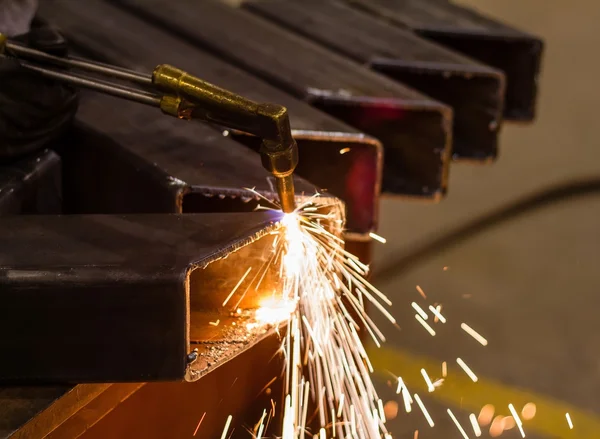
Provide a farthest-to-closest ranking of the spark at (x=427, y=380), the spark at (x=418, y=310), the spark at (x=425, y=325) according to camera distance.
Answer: the spark at (x=418, y=310), the spark at (x=425, y=325), the spark at (x=427, y=380)

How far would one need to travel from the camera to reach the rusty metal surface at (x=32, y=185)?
122 cm

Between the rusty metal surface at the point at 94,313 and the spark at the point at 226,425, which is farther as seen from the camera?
the spark at the point at 226,425

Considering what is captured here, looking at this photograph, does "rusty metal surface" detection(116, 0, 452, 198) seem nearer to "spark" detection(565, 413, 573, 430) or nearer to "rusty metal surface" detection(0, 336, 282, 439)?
"rusty metal surface" detection(0, 336, 282, 439)

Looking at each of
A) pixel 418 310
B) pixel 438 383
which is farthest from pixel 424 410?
pixel 418 310

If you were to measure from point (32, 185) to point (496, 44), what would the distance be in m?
1.86

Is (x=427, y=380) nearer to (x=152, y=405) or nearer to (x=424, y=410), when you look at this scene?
(x=424, y=410)

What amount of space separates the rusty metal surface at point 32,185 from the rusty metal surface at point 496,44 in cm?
164

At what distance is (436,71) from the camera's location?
7.01ft

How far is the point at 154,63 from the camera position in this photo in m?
1.81

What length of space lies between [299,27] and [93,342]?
1783mm

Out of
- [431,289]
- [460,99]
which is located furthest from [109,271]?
[431,289]

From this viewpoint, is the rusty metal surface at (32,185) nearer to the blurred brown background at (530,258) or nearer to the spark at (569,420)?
the blurred brown background at (530,258)

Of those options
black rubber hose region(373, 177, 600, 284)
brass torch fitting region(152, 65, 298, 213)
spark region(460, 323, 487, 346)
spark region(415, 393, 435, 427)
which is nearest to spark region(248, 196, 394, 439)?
brass torch fitting region(152, 65, 298, 213)

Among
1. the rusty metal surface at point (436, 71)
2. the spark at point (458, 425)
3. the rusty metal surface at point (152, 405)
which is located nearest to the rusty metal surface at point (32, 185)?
the rusty metal surface at point (152, 405)
